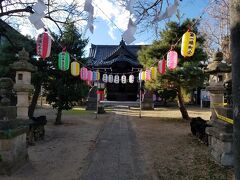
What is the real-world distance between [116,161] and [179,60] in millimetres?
10430

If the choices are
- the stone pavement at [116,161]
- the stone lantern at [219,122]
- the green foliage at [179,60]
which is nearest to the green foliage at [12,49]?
the stone pavement at [116,161]

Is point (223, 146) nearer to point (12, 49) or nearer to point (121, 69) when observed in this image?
point (12, 49)

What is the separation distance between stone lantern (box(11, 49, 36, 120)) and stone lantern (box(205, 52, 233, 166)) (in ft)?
20.1

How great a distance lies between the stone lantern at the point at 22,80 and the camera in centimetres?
1011

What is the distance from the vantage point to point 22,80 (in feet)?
34.2

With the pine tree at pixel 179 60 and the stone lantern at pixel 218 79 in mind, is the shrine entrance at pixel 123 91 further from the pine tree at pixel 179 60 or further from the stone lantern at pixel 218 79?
the stone lantern at pixel 218 79

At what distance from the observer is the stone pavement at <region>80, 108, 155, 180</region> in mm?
7457

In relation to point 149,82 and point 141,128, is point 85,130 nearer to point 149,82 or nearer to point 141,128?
point 141,128

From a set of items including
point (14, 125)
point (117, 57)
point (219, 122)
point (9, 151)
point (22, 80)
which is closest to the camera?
point (9, 151)

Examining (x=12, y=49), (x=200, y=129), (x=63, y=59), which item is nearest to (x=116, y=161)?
(x=200, y=129)

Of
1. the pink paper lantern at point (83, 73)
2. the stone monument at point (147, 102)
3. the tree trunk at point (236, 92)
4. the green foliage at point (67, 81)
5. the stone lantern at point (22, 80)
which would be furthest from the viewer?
the stone monument at point (147, 102)

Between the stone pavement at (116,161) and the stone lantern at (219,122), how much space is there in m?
2.05

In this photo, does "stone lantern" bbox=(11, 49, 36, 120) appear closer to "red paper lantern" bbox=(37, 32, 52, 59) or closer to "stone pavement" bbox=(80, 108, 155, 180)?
"red paper lantern" bbox=(37, 32, 52, 59)

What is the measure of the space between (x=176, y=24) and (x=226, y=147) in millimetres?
12145
